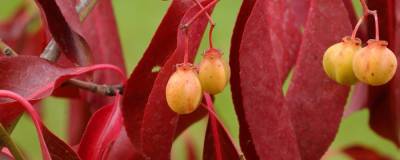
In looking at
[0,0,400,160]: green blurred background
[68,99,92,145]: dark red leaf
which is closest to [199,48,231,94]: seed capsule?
[68,99,92,145]: dark red leaf

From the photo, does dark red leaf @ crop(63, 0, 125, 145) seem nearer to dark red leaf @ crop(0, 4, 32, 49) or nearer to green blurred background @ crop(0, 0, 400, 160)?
dark red leaf @ crop(0, 4, 32, 49)

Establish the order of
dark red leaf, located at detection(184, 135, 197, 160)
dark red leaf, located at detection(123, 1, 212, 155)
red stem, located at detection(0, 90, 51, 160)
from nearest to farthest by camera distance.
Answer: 1. red stem, located at detection(0, 90, 51, 160)
2. dark red leaf, located at detection(123, 1, 212, 155)
3. dark red leaf, located at detection(184, 135, 197, 160)

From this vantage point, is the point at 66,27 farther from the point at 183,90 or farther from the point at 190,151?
the point at 190,151

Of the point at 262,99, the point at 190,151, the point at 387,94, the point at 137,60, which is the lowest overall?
the point at 137,60

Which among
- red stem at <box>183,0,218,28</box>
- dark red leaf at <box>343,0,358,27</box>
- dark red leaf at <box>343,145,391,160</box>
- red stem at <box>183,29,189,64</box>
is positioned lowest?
dark red leaf at <box>343,145,391,160</box>

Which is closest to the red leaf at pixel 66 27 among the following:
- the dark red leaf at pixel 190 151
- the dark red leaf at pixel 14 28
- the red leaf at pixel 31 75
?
the red leaf at pixel 31 75

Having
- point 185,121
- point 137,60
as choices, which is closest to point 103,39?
point 185,121

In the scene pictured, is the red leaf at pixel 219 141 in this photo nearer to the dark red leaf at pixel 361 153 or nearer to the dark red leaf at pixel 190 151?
the dark red leaf at pixel 361 153
